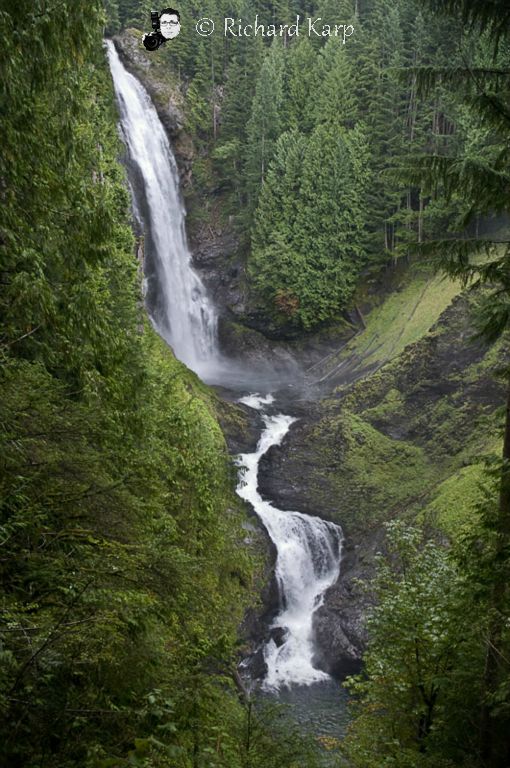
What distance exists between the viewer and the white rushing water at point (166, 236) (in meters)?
33.7

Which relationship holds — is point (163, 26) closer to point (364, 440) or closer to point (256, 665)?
point (256, 665)

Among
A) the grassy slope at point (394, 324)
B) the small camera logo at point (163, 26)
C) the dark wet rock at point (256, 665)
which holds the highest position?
the small camera logo at point (163, 26)

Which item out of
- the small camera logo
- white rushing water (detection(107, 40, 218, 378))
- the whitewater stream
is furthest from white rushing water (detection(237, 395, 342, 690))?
white rushing water (detection(107, 40, 218, 378))

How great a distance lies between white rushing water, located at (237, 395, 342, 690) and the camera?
17.2 m

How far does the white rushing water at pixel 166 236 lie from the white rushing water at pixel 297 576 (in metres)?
14.2

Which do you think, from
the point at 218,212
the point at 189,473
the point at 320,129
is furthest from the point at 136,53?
the point at 189,473

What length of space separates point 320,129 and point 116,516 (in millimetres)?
34567

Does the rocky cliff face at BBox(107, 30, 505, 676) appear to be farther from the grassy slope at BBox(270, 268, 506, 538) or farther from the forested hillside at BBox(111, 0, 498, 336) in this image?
the forested hillside at BBox(111, 0, 498, 336)

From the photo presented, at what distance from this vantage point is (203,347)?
35.6 m

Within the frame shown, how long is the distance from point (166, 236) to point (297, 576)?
2266 centimetres

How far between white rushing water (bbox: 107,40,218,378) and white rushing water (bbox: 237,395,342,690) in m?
14.2

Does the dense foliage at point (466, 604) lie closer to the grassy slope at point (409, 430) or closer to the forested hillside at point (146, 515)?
the forested hillside at point (146, 515)

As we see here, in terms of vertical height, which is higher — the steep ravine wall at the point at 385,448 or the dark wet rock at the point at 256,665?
the steep ravine wall at the point at 385,448

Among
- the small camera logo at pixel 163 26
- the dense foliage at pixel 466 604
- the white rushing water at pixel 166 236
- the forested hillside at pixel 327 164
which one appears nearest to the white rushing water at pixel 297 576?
the dense foliage at pixel 466 604
